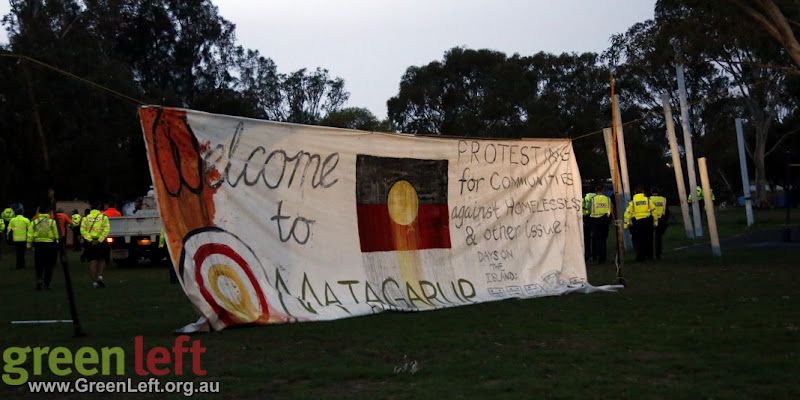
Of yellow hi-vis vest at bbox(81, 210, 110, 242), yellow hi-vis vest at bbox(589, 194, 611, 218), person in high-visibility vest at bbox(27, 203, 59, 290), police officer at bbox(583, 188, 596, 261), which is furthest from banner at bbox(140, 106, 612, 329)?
person in high-visibility vest at bbox(27, 203, 59, 290)

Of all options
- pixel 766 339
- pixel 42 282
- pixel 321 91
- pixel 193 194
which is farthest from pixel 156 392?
pixel 321 91

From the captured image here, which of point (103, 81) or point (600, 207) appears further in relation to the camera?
point (103, 81)

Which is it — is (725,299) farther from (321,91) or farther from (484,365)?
(321,91)

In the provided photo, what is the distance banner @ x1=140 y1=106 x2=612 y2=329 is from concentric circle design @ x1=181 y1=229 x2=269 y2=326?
1 cm

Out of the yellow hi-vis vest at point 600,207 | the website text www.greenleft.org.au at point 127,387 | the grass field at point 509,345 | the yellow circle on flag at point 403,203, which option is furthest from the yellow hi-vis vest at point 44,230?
the yellow hi-vis vest at point 600,207

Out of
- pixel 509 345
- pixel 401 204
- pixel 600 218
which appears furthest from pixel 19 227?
pixel 509 345

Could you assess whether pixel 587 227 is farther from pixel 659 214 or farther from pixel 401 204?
pixel 401 204

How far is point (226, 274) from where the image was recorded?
10.6 m

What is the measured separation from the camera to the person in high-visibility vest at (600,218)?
66.9 feet

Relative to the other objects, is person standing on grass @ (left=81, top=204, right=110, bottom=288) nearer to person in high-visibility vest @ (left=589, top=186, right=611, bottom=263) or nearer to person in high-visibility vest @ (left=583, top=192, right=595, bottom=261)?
person in high-visibility vest @ (left=589, top=186, right=611, bottom=263)

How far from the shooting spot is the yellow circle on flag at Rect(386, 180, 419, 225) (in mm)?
12812

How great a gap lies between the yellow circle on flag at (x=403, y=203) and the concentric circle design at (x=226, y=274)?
8.44 ft

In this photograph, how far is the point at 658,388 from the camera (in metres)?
6.90

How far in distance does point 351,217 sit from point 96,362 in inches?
175
